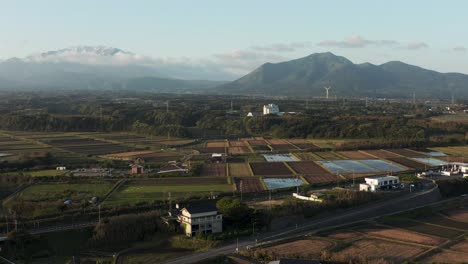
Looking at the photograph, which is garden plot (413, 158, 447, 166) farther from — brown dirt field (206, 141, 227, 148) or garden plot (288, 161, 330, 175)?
brown dirt field (206, 141, 227, 148)

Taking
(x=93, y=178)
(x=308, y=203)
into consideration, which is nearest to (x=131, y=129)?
(x=93, y=178)

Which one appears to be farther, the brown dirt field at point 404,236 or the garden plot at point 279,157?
the garden plot at point 279,157

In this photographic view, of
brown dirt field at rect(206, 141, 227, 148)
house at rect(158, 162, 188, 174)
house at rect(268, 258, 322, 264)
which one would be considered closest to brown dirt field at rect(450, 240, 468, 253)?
house at rect(268, 258, 322, 264)

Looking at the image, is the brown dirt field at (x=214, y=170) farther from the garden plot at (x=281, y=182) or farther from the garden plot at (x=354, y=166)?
the garden plot at (x=354, y=166)

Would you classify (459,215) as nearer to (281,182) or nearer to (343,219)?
(343,219)

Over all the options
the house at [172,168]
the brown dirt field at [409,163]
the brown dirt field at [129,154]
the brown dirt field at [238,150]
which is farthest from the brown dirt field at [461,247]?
the brown dirt field at [129,154]

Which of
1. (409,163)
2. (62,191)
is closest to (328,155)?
(409,163)

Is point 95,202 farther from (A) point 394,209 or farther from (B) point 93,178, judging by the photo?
(A) point 394,209
